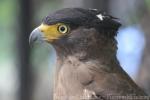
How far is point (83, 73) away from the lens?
6.11 m

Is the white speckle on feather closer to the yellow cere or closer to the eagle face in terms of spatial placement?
the eagle face

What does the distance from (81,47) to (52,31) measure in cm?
35

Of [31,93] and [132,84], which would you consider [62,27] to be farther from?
[31,93]

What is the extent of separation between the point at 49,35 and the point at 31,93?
5.54m

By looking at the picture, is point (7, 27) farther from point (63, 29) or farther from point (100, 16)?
point (100, 16)

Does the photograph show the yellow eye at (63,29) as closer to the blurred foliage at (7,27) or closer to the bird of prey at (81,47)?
the bird of prey at (81,47)

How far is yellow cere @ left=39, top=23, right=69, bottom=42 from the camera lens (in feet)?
20.5

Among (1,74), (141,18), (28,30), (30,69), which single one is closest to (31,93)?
(30,69)

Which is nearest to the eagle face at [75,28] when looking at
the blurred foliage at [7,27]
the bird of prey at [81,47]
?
the bird of prey at [81,47]

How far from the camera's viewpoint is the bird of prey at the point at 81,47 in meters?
6.07

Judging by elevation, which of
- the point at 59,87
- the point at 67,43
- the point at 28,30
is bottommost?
the point at 59,87

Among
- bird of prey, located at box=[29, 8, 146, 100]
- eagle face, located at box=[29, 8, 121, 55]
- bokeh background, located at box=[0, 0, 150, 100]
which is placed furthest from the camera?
bokeh background, located at box=[0, 0, 150, 100]

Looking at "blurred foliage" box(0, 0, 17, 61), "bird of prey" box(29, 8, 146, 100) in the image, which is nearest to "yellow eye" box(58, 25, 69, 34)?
"bird of prey" box(29, 8, 146, 100)

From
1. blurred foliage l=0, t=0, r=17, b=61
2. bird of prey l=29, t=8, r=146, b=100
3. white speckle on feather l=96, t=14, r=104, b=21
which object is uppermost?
blurred foliage l=0, t=0, r=17, b=61
